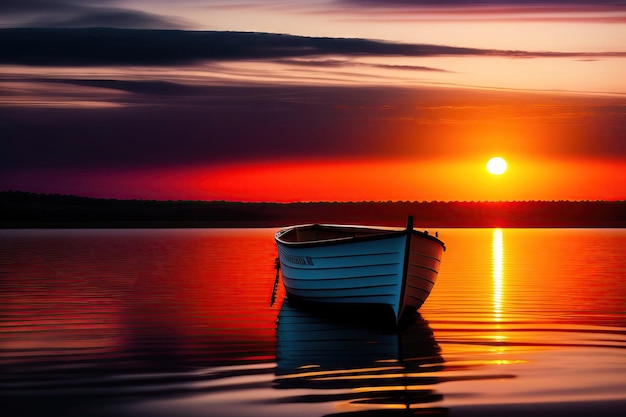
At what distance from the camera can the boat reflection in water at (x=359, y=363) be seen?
13867mm

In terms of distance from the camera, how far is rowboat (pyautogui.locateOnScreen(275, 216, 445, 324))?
22.7 m

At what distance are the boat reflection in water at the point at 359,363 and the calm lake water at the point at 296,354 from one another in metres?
0.05

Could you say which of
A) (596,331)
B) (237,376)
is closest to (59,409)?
(237,376)

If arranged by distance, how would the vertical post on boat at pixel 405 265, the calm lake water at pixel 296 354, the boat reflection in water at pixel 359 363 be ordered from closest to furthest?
1. the calm lake water at pixel 296 354
2. the boat reflection in water at pixel 359 363
3. the vertical post on boat at pixel 405 265

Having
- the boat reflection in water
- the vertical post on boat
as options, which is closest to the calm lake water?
the boat reflection in water

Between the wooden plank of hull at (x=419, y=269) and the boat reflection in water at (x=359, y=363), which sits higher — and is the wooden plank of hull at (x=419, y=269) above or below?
above

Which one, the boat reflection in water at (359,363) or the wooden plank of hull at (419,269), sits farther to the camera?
the wooden plank of hull at (419,269)

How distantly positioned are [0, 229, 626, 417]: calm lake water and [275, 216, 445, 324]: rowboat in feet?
2.53

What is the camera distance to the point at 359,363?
57.6 feet

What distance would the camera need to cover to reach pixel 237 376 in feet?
52.8

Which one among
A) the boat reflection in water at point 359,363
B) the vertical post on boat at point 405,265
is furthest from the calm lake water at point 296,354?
the vertical post on boat at point 405,265

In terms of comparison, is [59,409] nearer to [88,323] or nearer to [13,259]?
[88,323]

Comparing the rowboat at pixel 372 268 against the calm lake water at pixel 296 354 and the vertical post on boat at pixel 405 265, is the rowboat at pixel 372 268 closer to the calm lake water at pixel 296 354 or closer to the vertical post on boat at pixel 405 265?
the vertical post on boat at pixel 405 265

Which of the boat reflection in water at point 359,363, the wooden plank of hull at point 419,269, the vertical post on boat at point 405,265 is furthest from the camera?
the wooden plank of hull at point 419,269
